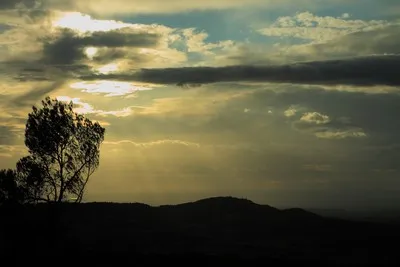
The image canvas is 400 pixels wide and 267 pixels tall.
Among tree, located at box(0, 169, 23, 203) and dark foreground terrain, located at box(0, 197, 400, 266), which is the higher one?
tree, located at box(0, 169, 23, 203)

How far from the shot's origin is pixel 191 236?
298 ft

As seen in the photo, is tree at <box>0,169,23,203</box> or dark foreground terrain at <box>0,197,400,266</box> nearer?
dark foreground terrain at <box>0,197,400,266</box>

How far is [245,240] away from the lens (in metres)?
92.1

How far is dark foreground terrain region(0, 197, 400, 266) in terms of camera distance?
206 feet

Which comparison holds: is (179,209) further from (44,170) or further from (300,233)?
(44,170)

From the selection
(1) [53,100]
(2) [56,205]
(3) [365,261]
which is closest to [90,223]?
(2) [56,205]

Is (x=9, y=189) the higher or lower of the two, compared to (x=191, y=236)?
higher

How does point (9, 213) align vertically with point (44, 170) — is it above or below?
below

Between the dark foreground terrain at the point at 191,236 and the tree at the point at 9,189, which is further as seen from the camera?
the tree at the point at 9,189

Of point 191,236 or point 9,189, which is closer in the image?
point 9,189

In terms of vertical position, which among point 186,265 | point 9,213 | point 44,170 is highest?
point 44,170

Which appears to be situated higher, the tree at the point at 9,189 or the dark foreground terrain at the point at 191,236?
the tree at the point at 9,189

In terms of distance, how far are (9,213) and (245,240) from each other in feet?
130

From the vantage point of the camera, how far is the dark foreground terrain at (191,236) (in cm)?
6281
